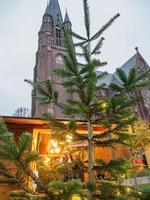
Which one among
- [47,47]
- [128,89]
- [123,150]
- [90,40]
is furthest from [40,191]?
[47,47]

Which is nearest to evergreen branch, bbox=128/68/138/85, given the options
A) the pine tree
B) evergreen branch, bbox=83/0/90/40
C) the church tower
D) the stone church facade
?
the pine tree

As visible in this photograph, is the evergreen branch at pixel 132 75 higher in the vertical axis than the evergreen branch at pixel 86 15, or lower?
lower

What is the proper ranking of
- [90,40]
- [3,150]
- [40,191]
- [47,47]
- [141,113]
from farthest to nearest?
[47,47] < [141,113] < [90,40] < [40,191] < [3,150]

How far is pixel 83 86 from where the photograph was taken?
10.2ft

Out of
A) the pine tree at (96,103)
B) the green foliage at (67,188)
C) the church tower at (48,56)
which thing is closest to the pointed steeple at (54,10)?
the church tower at (48,56)

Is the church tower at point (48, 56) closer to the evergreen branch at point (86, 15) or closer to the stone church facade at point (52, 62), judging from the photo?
the stone church facade at point (52, 62)

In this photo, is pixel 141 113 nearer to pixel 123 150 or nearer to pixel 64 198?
pixel 123 150

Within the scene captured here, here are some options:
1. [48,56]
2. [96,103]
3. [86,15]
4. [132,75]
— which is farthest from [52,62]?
[132,75]

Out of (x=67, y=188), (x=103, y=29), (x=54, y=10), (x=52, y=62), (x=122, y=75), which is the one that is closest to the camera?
(x=67, y=188)

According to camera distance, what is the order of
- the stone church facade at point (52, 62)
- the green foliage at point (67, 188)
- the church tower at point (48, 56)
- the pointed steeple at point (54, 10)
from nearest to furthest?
the green foliage at point (67, 188) → the stone church facade at point (52, 62) → the church tower at point (48, 56) → the pointed steeple at point (54, 10)

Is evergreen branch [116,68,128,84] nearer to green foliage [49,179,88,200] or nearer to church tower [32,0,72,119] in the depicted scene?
green foliage [49,179,88,200]

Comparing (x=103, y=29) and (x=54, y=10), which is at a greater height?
(x=54, y=10)

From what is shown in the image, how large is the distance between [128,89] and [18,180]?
193 cm

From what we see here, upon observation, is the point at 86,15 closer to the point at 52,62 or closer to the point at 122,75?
the point at 122,75
